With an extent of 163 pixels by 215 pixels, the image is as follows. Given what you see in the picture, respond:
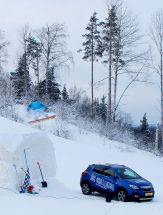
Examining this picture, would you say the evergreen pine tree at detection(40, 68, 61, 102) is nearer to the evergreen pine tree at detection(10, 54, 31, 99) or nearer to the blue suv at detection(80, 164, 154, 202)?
the evergreen pine tree at detection(10, 54, 31, 99)

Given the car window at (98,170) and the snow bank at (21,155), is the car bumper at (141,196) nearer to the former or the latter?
the car window at (98,170)

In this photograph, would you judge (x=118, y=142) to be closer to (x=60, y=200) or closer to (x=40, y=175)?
(x=40, y=175)

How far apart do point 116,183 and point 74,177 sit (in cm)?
632

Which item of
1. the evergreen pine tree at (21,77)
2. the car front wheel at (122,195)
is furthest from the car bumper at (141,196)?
the evergreen pine tree at (21,77)

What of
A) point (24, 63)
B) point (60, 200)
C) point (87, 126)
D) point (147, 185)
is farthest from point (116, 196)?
point (24, 63)

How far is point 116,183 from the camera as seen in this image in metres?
19.5

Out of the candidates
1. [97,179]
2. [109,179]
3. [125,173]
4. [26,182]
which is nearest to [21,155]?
[26,182]

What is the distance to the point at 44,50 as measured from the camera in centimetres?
5247

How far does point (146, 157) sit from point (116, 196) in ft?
44.2

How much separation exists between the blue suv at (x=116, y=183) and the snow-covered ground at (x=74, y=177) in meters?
0.46

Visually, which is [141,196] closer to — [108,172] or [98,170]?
[108,172]

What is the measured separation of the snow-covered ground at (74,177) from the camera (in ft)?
50.2

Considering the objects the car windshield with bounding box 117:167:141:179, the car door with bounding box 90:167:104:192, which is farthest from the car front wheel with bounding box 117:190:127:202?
the car door with bounding box 90:167:104:192

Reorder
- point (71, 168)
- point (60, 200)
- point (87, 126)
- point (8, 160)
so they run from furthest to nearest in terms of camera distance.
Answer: point (87, 126) → point (71, 168) → point (8, 160) → point (60, 200)
